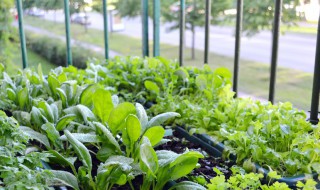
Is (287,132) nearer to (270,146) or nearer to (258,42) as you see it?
(270,146)

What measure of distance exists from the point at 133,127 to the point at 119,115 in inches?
6.3

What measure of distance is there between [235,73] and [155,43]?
0.80 metres

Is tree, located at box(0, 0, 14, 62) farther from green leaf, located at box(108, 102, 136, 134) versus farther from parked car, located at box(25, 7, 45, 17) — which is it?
green leaf, located at box(108, 102, 136, 134)

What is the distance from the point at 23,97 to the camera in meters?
1.99

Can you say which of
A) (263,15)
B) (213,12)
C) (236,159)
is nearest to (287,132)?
(236,159)

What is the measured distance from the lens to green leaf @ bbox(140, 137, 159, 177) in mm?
1275

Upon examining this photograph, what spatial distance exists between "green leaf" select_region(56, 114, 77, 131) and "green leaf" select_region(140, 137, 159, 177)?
1.63ft

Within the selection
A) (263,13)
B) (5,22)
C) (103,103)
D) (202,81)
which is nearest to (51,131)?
(103,103)

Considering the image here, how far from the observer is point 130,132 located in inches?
Answer: 57.5

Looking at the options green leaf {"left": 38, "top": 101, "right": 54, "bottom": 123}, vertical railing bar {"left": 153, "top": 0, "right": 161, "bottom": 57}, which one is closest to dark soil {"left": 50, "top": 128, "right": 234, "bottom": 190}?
green leaf {"left": 38, "top": 101, "right": 54, "bottom": 123}

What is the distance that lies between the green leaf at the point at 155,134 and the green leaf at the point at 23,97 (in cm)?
81

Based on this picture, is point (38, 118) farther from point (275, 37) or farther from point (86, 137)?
point (275, 37)

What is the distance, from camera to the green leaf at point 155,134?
1.45 meters

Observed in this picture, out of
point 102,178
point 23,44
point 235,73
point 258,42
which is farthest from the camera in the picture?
point 258,42
